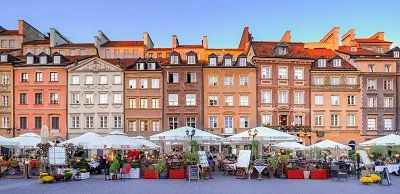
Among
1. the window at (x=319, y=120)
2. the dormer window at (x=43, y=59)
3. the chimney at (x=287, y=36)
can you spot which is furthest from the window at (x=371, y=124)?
the dormer window at (x=43, y=59)

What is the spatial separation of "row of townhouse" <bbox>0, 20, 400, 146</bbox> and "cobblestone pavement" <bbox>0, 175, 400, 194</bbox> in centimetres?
2771

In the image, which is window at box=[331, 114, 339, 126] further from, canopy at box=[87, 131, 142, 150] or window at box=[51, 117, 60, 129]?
window at box=[51, 117, 60, 129]

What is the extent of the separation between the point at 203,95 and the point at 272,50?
8989 mm

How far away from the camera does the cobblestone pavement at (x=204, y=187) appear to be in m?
20.2

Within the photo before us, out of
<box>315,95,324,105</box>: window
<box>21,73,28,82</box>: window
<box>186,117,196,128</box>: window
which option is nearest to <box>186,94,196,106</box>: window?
<box>186,117,196,128</box>: window

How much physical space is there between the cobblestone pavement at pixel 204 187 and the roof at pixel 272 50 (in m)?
29.3

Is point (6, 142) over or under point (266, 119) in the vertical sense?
under

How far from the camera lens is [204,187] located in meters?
21.9

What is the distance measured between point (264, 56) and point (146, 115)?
13687 millimetres

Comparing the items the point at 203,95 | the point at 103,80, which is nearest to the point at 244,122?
the point at 203,95

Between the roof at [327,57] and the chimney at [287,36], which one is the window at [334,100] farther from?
the chimney at [287,36]

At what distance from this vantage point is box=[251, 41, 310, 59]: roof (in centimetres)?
5316

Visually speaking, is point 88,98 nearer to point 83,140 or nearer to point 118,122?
point 118,122

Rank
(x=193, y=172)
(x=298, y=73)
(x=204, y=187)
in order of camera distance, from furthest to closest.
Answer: (x=298, y=73) < (x=193, y=172) < (x=204, y=187)
